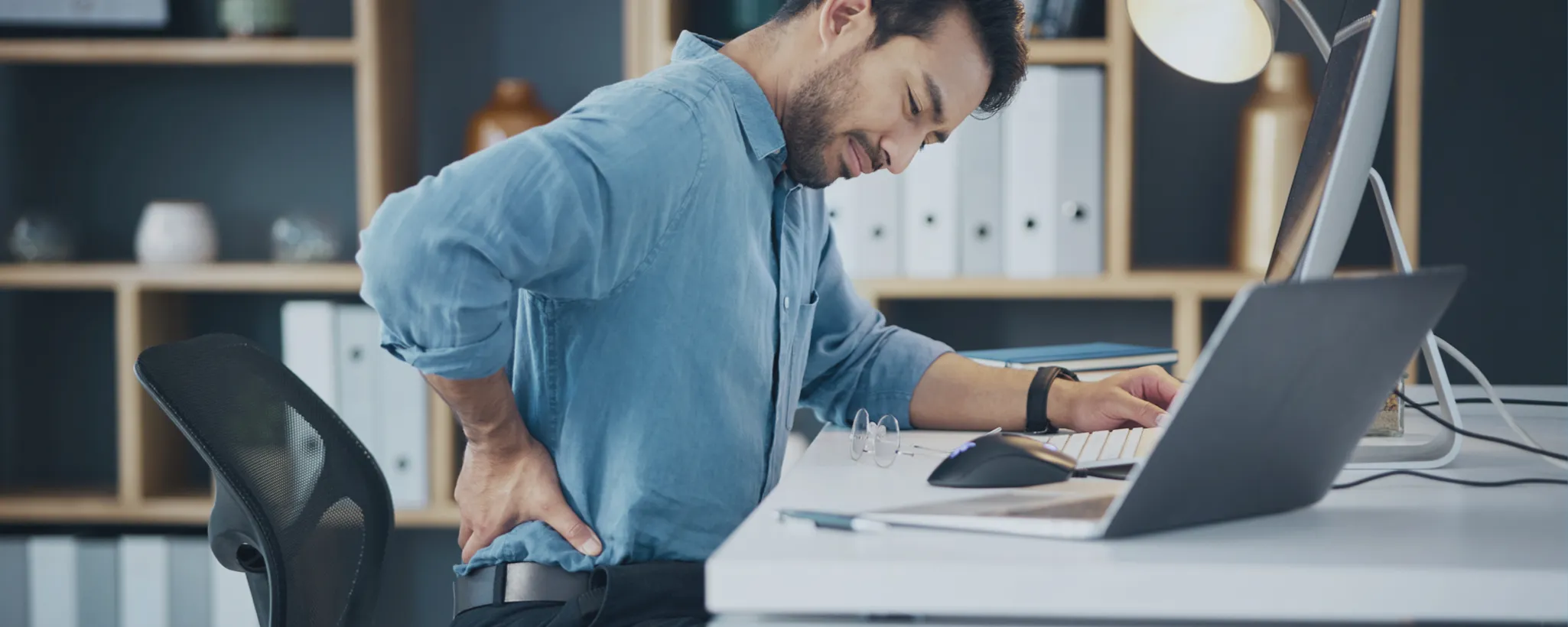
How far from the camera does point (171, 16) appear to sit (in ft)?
7.98

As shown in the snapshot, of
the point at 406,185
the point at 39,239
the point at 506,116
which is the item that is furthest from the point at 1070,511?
the point at 39,239

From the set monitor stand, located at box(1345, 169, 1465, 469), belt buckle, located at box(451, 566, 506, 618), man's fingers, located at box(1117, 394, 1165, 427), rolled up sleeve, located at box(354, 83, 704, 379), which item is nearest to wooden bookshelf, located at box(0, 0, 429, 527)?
belt buckle, located at box(451, 566, 506, 618)

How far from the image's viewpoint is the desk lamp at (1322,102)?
792mm

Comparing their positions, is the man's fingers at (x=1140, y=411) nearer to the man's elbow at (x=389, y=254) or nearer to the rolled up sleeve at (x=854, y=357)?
the rolled up sleeve at (x=854, y=357)

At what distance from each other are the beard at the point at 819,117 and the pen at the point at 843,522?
1.75ft

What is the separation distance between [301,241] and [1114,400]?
1.60m

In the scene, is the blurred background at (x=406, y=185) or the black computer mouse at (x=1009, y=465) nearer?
the black computer mouse at (x=1009, y=465)

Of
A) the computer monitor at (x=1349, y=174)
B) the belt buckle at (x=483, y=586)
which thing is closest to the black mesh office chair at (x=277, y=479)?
the belt buckle at (x=483, y=586)

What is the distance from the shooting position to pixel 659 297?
1056 mm

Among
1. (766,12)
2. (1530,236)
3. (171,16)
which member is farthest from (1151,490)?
(171,16)

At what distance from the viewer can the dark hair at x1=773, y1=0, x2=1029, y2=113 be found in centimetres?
114

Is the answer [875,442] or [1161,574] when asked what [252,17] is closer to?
[875,442]

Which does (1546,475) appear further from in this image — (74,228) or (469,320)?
(74,228)

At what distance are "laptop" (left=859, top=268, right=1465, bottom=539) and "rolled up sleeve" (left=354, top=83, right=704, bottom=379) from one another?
1.16ft
